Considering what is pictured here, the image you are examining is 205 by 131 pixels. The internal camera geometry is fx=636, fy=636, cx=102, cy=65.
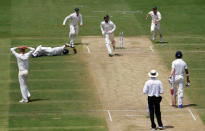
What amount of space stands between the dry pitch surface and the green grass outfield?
0.51 meters

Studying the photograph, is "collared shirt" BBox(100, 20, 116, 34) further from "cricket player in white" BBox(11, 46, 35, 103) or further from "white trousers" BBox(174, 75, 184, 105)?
"white trousers" BBox(174, 75, 184, 105)

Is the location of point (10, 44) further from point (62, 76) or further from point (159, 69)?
point (159, 69)

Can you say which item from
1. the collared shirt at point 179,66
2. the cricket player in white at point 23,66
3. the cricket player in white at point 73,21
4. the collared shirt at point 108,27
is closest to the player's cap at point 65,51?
the cricket player in white at point 73,21

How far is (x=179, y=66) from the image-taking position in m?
24.5

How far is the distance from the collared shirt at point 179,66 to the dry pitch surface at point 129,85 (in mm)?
1501

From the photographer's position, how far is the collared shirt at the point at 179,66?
80.2 ft

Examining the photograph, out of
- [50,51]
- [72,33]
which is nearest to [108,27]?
[72,33]

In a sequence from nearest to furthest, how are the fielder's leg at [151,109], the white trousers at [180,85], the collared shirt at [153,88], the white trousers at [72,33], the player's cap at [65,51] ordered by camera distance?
the collared shirt at [153,88] → the fielder's leg at [151,109] → the white trousers at [180,85] → the player's cap at [65,51] → the white trousers at [72,33]

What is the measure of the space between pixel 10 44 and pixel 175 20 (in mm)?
11893

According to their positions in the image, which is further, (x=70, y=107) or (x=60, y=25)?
(x=60, y=25)

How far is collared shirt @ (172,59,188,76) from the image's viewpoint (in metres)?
24.5

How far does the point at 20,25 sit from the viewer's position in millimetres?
40219

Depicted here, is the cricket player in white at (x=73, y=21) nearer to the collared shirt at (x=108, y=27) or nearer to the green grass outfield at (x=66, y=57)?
the green grass outfield at (x=66, y=57)

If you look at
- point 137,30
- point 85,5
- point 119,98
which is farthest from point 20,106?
point 85,5
